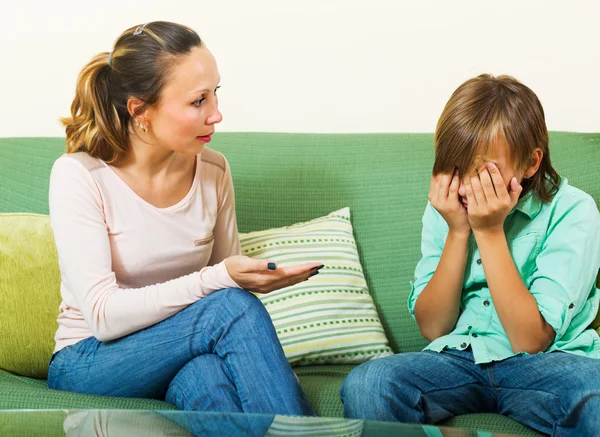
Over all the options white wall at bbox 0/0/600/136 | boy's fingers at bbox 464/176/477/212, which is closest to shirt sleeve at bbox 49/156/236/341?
boy's fingers at bbox 464/176/477/212

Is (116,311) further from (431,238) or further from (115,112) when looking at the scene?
(431,238)

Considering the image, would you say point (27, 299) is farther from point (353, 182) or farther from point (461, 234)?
point (461, 234)

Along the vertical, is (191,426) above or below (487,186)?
below

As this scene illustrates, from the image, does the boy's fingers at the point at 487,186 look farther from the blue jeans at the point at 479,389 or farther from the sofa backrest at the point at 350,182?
the sofa backrest at the point at 350,182

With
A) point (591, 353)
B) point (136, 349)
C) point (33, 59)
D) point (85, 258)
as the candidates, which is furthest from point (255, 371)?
point (33, 59)

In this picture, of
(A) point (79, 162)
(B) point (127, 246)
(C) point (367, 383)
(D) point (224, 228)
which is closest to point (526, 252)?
(C) point (367, 383)

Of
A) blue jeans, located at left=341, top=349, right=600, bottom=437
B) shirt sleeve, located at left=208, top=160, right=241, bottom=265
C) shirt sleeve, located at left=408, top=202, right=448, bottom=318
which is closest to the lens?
blue jeans, located at left=341, top=349, right=600, bottom=437

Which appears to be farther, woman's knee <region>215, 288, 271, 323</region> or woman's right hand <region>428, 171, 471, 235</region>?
woman's right hand <region>428, 171, 471, 235</region>

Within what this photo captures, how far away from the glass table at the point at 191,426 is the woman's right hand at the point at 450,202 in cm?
56

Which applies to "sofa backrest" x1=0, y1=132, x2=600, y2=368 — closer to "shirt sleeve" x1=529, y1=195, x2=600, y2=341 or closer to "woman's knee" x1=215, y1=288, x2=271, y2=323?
"shirt sleeve" x1=529, y1=195, x2=600, y2=341

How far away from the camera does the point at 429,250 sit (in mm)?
1780

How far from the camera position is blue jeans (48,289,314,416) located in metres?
1.46

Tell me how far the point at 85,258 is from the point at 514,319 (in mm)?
815

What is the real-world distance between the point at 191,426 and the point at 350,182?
107 cm
